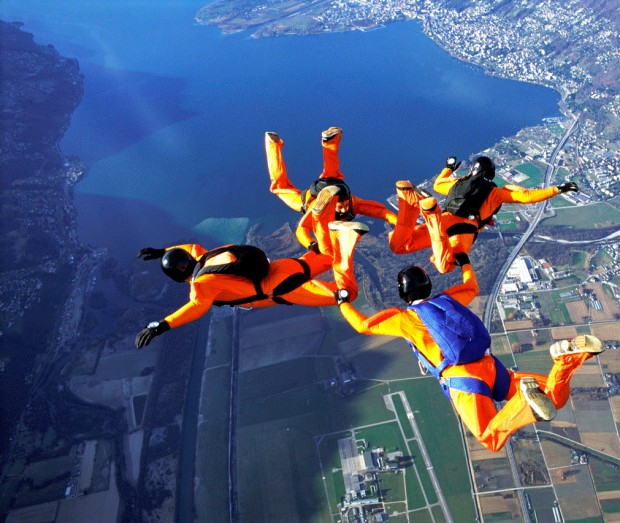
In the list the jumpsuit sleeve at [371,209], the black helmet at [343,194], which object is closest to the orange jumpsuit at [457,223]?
the jumpsuit sleeve at [371,209]

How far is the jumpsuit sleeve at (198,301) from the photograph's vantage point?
309 inches

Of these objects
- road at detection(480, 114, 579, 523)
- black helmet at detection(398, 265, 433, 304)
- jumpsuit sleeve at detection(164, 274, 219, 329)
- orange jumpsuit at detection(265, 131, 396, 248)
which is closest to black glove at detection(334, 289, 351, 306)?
black helmet at detection(398, 265, 433, 304)

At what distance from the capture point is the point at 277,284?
8.79 m

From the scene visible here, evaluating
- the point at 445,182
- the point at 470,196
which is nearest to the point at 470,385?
the point at 470,196

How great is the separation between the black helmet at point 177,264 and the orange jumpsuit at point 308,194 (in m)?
2.77

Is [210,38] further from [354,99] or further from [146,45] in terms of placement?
[354,99]

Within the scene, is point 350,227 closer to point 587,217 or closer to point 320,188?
point 320,188

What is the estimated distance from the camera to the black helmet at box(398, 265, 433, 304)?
7.45 metres

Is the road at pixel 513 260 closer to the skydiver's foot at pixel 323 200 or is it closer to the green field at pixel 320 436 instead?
the green field at pixel 320 436

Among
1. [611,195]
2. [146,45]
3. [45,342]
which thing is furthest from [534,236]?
[146,45]

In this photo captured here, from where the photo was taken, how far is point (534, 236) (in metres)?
35.6

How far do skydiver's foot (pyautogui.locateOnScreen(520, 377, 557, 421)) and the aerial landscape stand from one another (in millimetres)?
17494

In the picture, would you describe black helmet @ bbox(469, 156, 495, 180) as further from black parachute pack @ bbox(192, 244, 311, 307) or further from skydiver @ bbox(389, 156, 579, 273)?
black parachute pack @ bbox(192, 244, 311, 307)

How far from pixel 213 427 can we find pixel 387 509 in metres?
10.5
